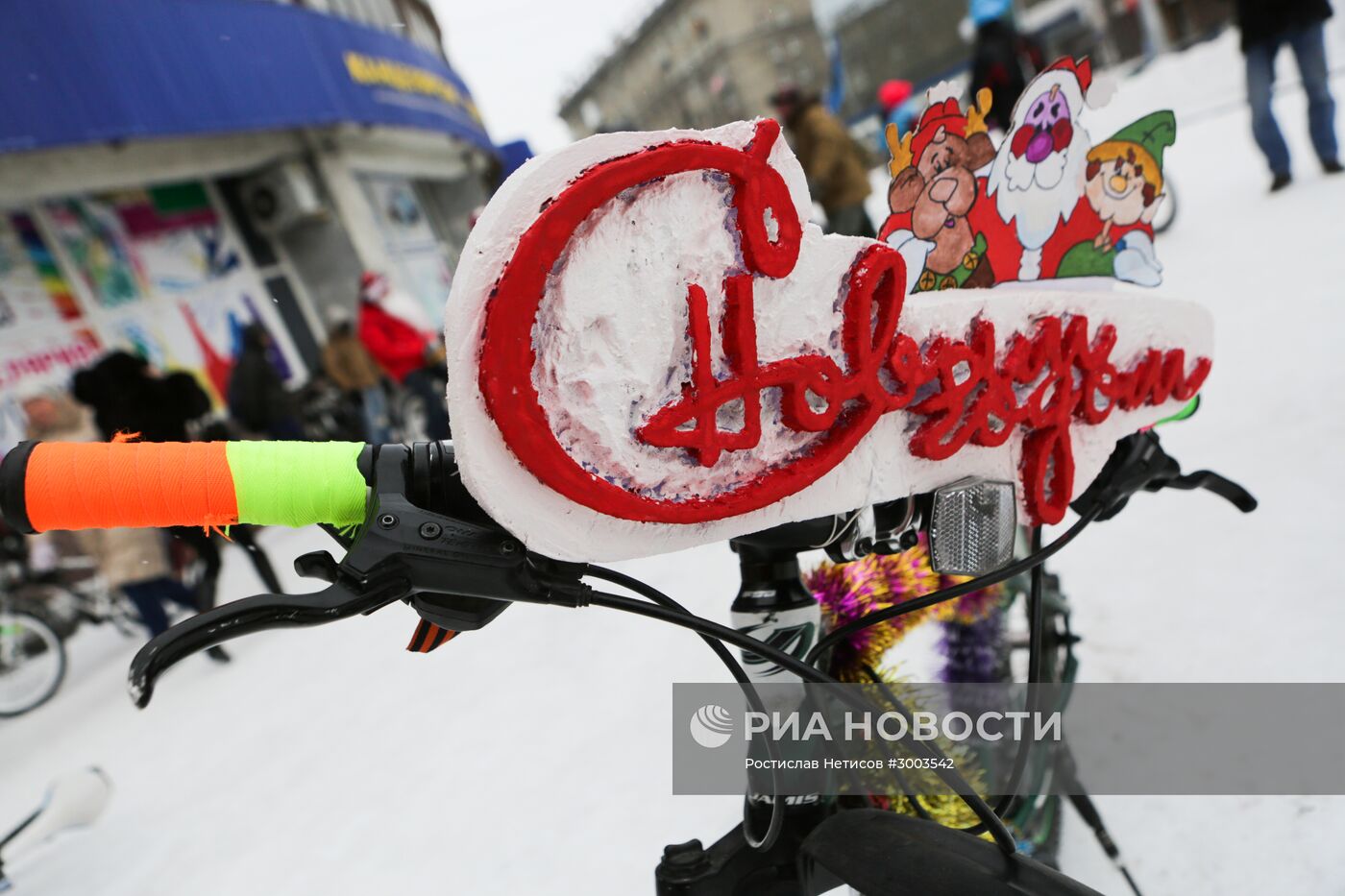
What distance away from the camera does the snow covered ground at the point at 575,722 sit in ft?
5.54

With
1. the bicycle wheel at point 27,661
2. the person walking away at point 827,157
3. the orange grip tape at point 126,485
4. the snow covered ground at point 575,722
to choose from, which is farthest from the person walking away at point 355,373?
the orange grip tape at point 126,485

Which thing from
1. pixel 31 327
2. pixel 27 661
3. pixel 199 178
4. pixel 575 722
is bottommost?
pixel 575 722

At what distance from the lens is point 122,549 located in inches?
135

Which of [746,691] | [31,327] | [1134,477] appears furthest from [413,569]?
[31,327]

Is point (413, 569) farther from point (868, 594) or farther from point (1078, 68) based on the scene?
point (1078, 68)

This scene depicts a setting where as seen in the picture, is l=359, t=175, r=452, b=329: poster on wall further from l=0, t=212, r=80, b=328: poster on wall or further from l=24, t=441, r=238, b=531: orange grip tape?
l=24, t=441, r=238, b=531: orange grip tape

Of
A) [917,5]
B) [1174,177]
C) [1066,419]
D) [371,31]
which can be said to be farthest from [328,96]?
[917,5]

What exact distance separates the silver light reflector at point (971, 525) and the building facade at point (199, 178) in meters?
2.70

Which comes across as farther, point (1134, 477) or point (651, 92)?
point (651, 92)

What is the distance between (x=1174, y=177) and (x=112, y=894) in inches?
277

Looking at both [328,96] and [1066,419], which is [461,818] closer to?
[1066,419]

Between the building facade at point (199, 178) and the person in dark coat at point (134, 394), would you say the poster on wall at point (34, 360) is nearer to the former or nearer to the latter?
the building facade at point (199, 178)

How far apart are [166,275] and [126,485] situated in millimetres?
6796

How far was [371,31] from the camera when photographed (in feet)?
24.4
